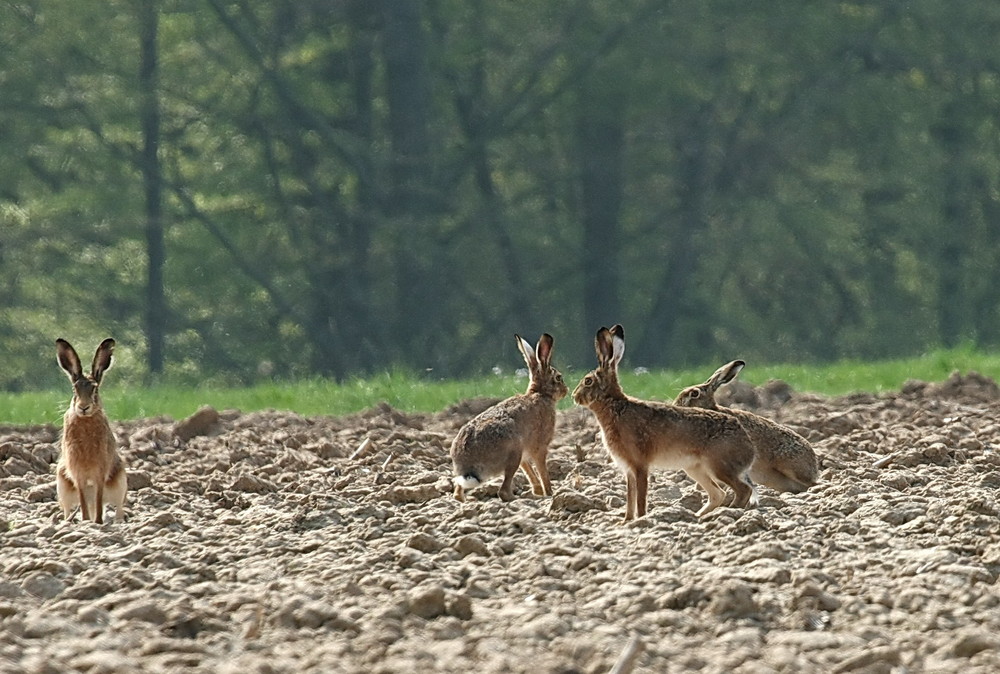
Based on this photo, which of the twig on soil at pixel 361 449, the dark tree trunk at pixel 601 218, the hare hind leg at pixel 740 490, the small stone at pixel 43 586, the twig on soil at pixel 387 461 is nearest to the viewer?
the small stone at pixel 43 586

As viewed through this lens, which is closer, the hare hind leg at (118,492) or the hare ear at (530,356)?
the hare hind leg at (118,492)

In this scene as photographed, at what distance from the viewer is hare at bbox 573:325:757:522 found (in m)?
7.30

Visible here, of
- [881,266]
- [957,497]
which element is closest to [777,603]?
[957,497]

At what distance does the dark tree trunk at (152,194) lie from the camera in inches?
1118

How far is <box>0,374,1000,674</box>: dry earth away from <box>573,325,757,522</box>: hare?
0.21 metres

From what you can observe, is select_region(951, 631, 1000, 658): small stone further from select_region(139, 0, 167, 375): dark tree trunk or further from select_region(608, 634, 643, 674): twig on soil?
select_region(139, 0, 167, 375): dark tree trunk

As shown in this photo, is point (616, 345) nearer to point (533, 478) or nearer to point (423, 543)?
point (533, 478)

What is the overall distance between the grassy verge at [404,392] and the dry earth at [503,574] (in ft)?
16.2

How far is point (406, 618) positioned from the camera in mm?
5238

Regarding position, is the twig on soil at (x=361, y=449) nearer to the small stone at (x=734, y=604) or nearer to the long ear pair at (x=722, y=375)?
the long ear pair at (x=722, y=375)

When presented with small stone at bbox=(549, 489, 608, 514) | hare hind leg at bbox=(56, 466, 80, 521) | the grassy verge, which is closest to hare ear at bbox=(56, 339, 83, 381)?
hare hind leg at bbox=(56, 466, 80, 521)

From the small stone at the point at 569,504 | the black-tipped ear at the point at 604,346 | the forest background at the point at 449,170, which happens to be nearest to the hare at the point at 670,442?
the black-tipped ear at the point at 604,346

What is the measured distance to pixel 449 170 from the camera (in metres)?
29.1

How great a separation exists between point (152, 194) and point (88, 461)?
22006 millimetres
